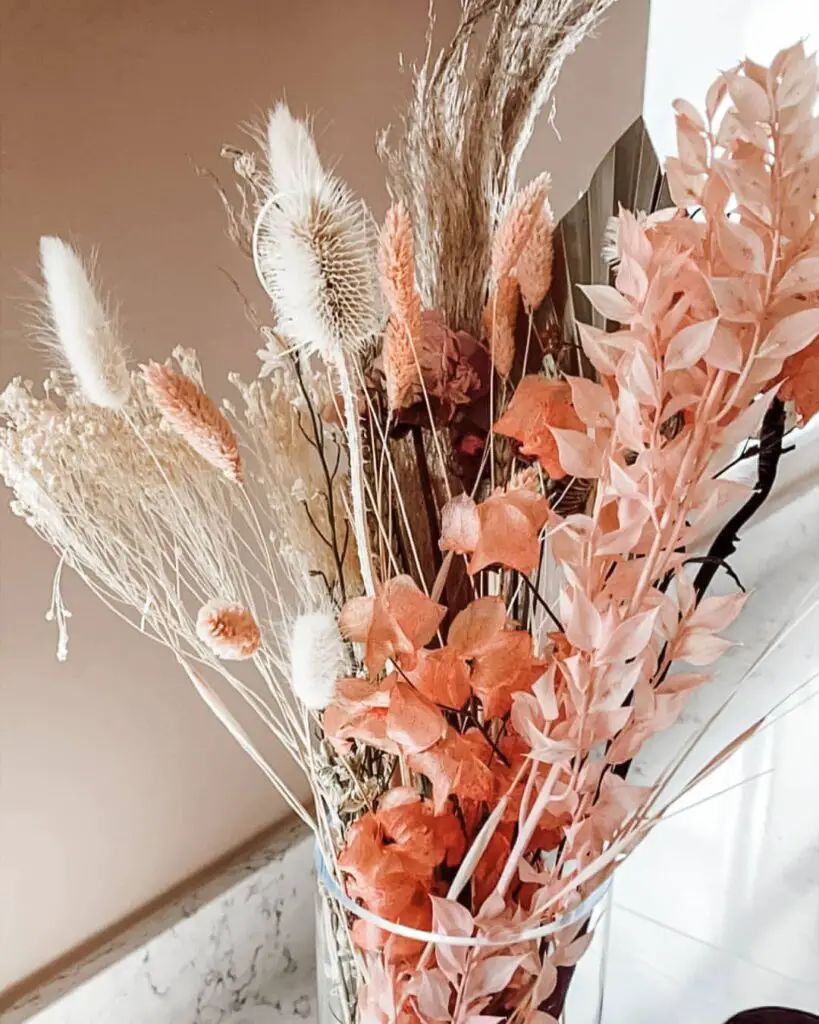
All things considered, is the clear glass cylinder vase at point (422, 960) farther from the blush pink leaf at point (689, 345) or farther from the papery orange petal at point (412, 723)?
the blush pink leaf at point (689, 345)

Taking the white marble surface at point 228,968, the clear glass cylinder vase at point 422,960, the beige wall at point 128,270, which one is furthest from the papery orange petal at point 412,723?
the white marble surface at point 228,968

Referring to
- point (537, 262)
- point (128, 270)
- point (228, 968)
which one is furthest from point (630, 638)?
point (228, 968)

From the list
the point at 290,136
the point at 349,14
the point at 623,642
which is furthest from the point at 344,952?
the point at 349,14

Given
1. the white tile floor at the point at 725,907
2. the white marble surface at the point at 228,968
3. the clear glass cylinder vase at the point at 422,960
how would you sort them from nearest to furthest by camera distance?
1. the clear glass cylinder vase at the point at 422,960
2. the white marble surface at the point at 228,968
3. the white tile floor at the point at 725,907

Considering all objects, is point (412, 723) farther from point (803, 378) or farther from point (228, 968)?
point (228, 968)

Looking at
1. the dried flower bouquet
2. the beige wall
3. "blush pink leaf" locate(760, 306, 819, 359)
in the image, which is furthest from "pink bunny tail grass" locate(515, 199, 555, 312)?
the beige wall

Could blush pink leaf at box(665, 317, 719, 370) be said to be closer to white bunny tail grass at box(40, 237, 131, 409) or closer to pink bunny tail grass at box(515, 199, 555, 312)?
pink bunny tail grass at box(515, 199, 555, 312)

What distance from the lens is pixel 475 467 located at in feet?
1.63

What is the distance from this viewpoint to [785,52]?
0.35 meters

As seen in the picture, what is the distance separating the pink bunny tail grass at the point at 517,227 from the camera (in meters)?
0.41

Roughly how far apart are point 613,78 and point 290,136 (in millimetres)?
570

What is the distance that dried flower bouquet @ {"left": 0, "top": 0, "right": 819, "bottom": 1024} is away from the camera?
37 cm

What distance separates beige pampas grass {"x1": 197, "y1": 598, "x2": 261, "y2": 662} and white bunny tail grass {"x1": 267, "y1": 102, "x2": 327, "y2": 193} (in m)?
0.16

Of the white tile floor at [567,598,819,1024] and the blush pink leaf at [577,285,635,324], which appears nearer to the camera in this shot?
the blush pink leaf at [577,285,635,324]
